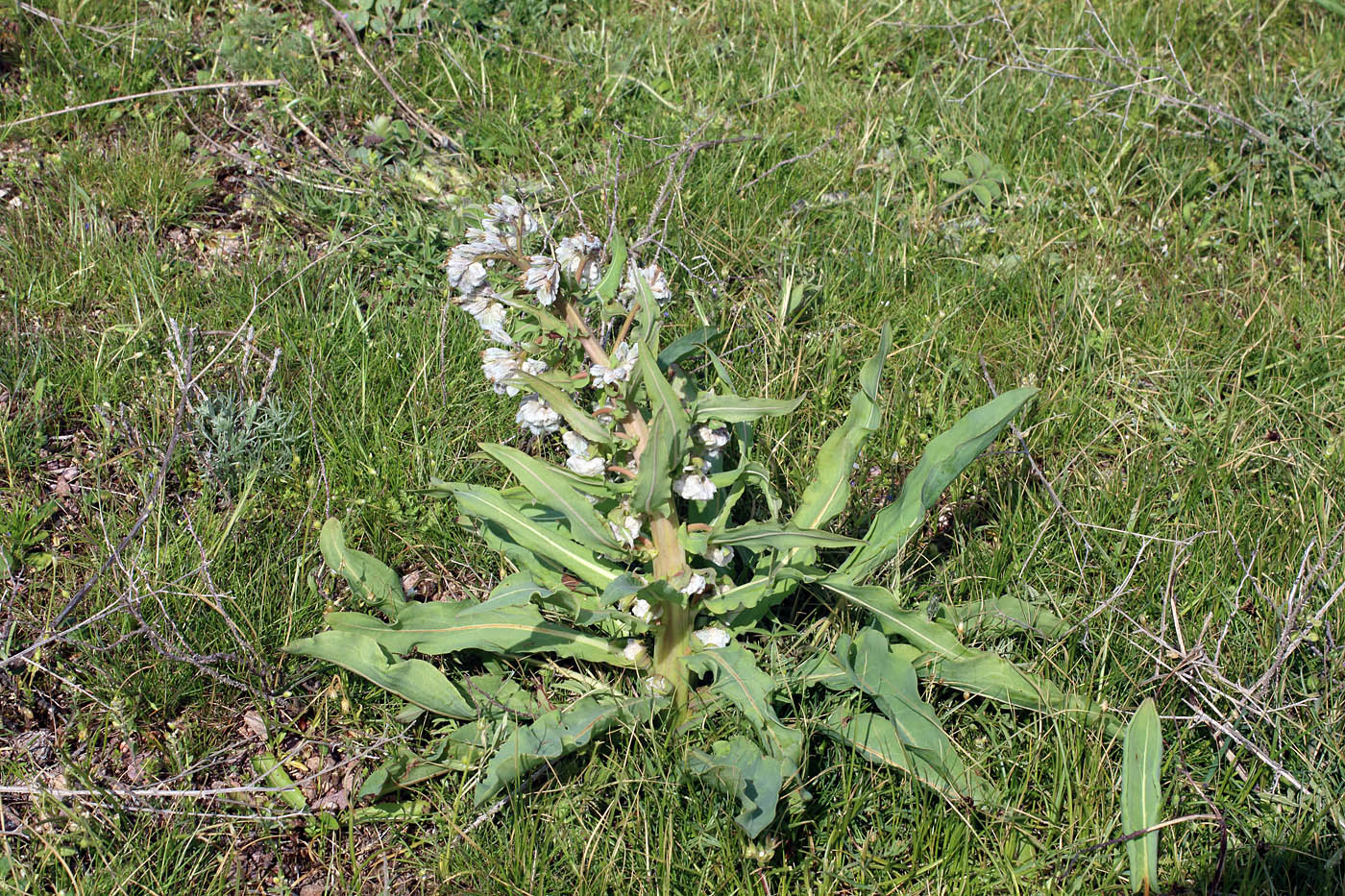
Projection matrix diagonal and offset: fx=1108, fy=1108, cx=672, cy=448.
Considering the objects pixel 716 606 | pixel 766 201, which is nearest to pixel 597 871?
pixel 716 606

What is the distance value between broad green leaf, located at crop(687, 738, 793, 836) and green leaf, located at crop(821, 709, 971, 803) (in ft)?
0.65

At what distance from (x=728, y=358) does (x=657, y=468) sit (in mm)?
1387

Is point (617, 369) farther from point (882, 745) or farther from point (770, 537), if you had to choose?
point (882, 745)

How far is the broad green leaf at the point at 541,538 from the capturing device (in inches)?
103

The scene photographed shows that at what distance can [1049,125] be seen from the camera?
170 inches

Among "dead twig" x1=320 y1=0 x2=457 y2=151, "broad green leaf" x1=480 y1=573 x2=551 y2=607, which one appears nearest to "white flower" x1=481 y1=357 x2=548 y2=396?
"broad green leaf" x1=480 y1=573 x2=551 y2=607

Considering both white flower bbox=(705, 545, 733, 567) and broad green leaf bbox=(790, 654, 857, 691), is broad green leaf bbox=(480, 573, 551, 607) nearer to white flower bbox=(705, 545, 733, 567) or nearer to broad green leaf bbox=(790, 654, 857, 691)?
white flower bbox=(705, 545, 733, 567)

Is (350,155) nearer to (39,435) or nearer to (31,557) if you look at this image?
(39,435)

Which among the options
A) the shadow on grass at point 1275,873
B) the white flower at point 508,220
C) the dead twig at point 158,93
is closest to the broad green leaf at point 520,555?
the white flower at point 508,220

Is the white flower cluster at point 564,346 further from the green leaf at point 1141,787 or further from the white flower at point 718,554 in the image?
the green leaf at point 1141,787

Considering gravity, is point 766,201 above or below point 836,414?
above

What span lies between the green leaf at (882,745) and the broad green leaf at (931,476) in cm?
31

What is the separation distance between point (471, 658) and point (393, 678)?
0.31 meters

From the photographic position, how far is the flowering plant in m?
2.25
